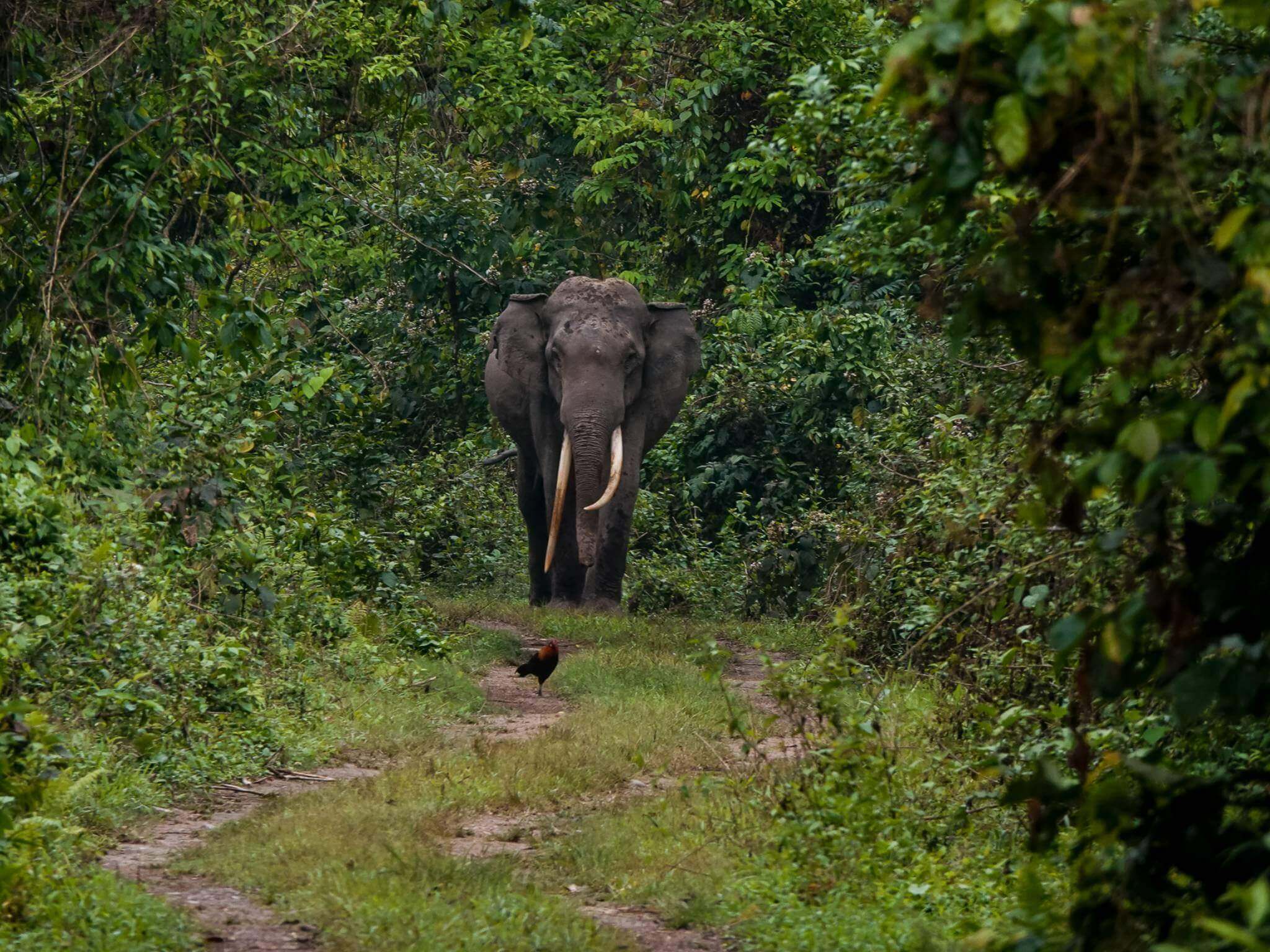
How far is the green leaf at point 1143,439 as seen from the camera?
293cm

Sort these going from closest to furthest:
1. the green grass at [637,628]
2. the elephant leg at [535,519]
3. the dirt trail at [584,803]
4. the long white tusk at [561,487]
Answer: the dirt trail at [584,803] → the green grass at [637,628] → the long white tusk at [561,487] → the elephant leg at [535,519]

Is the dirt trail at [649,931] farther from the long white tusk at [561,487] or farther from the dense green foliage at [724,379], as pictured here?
the long white tusk at [561,487]

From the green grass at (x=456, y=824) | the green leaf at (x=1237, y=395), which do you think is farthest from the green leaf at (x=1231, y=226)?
the green grass at (x=456, y=824)

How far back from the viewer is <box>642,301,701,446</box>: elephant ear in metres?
13.7

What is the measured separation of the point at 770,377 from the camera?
14.9m

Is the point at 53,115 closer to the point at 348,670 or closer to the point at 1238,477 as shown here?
the point at 348,670

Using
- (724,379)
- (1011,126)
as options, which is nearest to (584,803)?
(1011,126)

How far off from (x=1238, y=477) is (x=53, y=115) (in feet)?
25.3

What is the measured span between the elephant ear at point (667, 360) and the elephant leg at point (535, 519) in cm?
121

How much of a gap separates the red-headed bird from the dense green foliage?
0.75m

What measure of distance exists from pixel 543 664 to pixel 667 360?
4817mm

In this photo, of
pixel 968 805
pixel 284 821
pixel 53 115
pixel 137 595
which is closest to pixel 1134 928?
pixel 968 805

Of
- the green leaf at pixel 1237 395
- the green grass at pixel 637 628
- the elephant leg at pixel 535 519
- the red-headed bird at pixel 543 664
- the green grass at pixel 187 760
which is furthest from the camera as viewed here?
the elephant leg at pixel 535 519

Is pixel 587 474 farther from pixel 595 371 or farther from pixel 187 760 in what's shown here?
pixel 187 760
